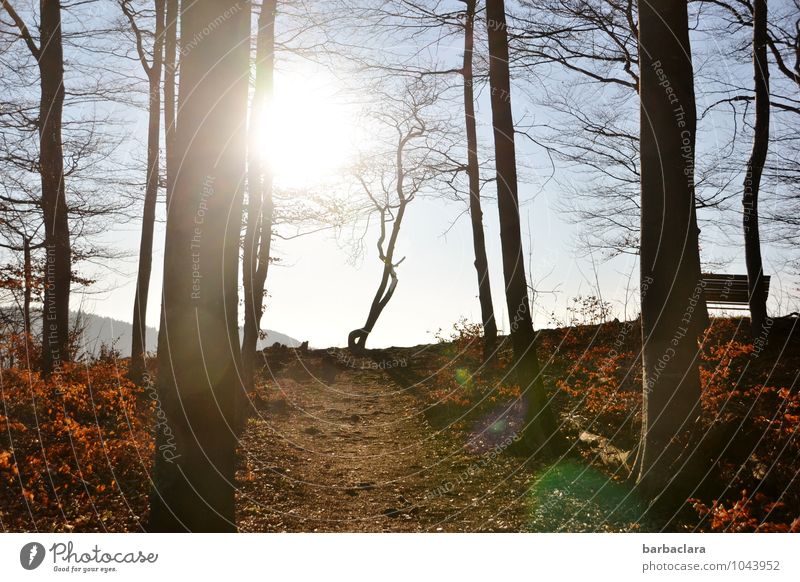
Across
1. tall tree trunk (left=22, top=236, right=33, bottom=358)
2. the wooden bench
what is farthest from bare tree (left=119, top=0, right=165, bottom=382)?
the wooden bench

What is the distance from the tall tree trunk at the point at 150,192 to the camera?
13.2 metres

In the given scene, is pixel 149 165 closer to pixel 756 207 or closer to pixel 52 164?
pixel 52 164

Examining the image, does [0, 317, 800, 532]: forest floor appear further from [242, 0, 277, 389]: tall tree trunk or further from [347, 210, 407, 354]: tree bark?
[347, 210, 407, 354]: tree bark

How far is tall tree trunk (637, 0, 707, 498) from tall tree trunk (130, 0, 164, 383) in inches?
444

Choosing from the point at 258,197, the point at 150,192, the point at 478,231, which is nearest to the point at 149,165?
the point at 150,192

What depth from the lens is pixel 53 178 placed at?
11.4 m

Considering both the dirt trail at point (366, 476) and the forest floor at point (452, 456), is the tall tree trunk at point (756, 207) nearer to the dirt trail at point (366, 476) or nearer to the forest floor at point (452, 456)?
the forest floor at point (452, 456)

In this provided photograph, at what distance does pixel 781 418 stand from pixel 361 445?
6.48 m

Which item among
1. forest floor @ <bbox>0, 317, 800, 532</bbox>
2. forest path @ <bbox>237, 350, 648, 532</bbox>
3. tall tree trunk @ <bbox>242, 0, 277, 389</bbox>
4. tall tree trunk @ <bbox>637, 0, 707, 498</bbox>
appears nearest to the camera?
forest floor @ <bbox>0, 317, 800, 532</bbox>

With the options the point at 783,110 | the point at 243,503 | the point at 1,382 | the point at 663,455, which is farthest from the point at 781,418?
the point at 1,382

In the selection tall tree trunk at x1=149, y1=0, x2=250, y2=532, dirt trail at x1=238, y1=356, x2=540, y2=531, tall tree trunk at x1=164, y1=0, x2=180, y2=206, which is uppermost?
tall tree trunk at x1=164, y1=0, x2=180, y2=206

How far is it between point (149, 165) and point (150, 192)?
0.89 metres

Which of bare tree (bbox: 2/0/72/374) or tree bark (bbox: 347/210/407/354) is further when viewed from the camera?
tree bark (bbox: 347/210/407/354)

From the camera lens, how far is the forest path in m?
6.12
